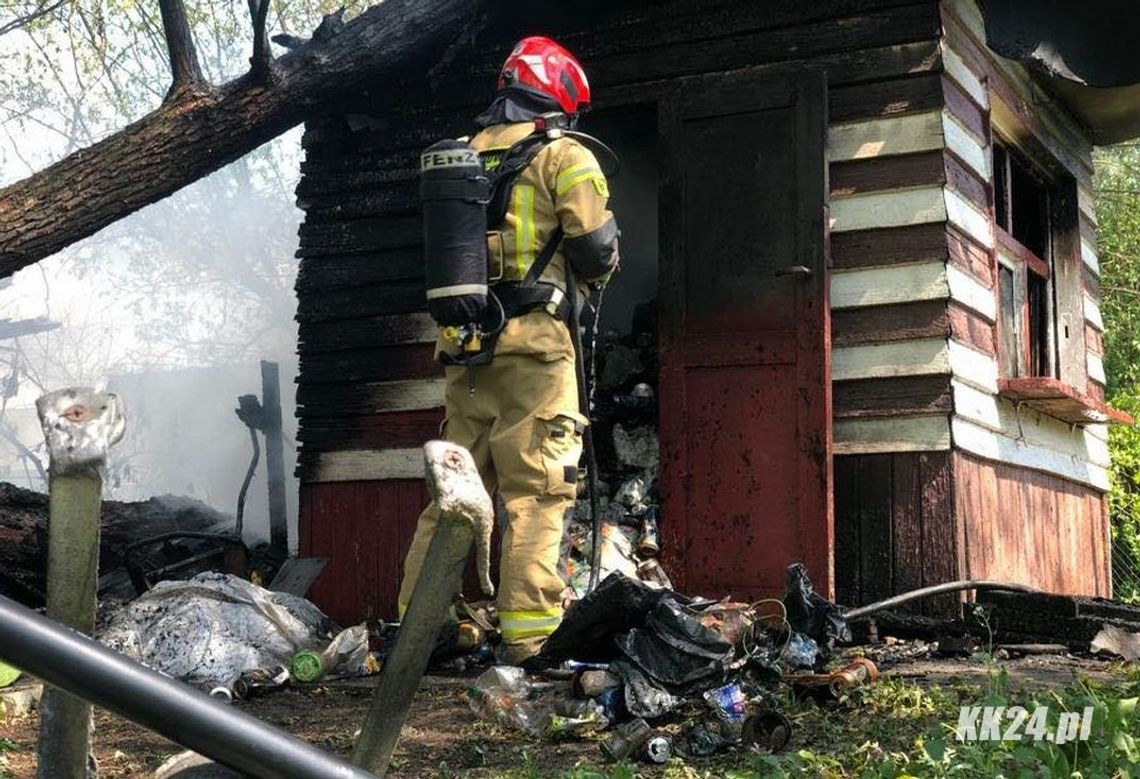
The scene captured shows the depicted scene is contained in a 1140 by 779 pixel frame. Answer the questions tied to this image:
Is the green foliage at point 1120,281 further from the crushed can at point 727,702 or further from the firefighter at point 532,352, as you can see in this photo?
the crushed can at point 727,702

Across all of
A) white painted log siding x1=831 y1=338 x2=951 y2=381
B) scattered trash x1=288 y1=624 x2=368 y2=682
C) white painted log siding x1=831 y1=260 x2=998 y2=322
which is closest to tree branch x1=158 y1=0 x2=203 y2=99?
scattered trash x1=288 y1=624 x2=368 y2=682

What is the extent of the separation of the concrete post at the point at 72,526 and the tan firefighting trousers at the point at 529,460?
3.40m

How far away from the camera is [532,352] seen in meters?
5.14

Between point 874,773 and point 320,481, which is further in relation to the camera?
point 320,481

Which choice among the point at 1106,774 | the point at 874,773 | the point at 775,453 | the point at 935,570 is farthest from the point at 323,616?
the point at 1106,774

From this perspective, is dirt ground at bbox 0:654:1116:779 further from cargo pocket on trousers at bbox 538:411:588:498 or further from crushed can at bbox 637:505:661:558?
crushed can at bbox 637:505:661:558

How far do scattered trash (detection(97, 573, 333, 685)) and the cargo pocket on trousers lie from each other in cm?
164

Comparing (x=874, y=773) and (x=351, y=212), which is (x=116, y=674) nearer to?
(x=874, y=773)

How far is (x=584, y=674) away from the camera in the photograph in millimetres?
4160

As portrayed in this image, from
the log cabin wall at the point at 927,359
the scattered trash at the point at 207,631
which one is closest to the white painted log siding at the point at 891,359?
the log cabin wall at the point at 927,359

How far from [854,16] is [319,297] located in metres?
3.59

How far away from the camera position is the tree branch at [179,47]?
6.27m

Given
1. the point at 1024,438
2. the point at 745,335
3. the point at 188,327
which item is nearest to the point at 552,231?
the point at 745,335

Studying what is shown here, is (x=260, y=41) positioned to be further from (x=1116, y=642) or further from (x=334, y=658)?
(x=1116, y=642)
